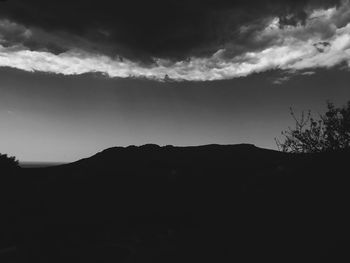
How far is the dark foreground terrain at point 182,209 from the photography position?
36.9 feet

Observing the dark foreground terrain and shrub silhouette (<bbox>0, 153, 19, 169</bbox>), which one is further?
shrub silhouette (<bbox>0, 153, 19, 169</bbox>)

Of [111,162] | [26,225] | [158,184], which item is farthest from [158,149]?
[26,225]

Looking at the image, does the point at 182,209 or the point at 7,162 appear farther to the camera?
the point at 7,162

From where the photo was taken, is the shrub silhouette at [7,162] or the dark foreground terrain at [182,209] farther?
the shrub silhouette at [7,162]

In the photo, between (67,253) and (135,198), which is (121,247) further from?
(135,198)

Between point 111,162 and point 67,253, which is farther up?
point 111,162

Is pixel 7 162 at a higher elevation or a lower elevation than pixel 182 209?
higher

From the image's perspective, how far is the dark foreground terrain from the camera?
11238 millimetres

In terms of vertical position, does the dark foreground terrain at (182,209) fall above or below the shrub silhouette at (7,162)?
below

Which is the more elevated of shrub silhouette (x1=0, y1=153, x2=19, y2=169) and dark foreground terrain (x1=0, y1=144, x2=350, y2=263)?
shrub silhouette (x1=0, y1=153, x2=19, y2=169)

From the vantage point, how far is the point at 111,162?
27.0 meters

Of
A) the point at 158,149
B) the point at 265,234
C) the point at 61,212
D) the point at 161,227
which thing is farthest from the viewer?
the point at 158,149

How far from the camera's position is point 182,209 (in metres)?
19.0

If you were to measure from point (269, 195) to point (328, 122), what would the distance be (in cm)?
1457
